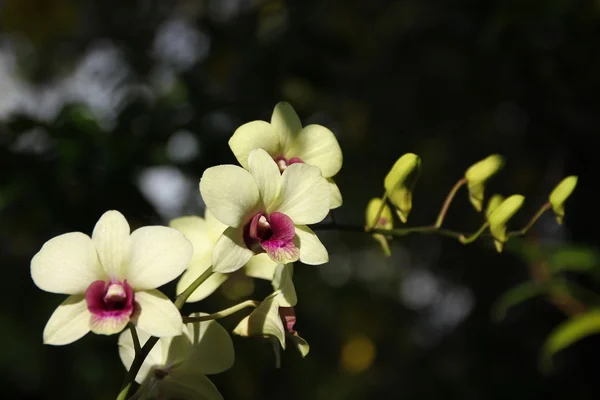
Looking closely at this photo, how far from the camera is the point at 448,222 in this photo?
209 centimetres

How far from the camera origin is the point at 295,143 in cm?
64

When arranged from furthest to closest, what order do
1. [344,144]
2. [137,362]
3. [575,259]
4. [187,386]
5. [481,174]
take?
[344,144] < [575,259] < [481,174] < [187,386] < [137,362]

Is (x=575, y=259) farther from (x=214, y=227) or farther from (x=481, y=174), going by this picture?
(x=214, y=227)

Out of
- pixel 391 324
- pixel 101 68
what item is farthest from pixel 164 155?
pixel 391 324

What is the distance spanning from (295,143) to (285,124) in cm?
2

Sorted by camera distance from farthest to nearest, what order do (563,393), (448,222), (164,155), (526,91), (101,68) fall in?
(448,222), (101,68), (563,393), (526,91), (164,155)

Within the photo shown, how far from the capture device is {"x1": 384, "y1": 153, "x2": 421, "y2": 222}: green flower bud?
631 mm

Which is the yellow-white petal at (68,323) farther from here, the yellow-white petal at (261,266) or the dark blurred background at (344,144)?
the dark blurred background at (344,144)

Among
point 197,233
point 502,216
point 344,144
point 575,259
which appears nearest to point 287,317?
point 197,233

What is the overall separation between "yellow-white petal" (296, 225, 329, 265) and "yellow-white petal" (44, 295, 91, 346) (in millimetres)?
167

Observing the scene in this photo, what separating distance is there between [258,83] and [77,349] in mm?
1000

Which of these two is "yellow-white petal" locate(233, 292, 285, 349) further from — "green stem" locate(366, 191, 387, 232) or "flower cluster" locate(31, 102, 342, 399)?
"green stem" locate(366, 191, 387, 232)

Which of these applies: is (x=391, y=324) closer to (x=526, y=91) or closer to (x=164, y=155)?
(x=526, y=91)

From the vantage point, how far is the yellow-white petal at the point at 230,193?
0.52 metres
